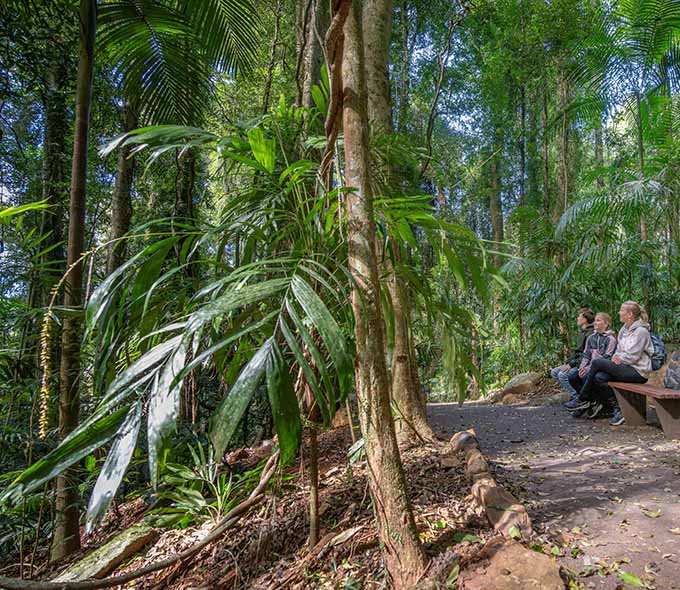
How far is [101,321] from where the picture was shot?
1323 millimetres

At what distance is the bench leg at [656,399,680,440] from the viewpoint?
10.4 feet

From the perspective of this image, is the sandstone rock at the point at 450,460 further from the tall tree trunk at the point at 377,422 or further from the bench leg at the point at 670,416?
the bench leg at the point at 670,416

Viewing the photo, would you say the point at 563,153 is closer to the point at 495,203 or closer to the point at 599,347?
the point at 495,203

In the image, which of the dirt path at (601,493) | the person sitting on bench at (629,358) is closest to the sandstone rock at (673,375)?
the person sitting on bench at (629,358)

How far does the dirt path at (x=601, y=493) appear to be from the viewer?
145 centimetres

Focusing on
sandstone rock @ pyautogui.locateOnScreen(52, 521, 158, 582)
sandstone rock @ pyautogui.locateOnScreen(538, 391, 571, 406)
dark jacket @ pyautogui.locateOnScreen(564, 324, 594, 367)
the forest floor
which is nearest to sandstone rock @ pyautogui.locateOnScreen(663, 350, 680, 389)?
the forest floor

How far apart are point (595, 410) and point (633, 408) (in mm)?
512

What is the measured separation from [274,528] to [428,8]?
703 cm

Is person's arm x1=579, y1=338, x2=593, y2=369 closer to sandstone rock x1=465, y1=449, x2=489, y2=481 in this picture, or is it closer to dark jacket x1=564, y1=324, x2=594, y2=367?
dark jacket x1=564, y1=324, x2=594, y2=367

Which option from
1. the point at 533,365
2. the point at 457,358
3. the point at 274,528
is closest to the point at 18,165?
the point at 274,528

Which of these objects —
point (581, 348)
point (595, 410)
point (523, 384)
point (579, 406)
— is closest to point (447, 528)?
point (595, 410)

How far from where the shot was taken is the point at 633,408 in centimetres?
370

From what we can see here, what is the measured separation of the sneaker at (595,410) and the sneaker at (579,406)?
0.05 m

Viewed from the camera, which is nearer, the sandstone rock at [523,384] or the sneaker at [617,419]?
the sneaker at [617,419]
